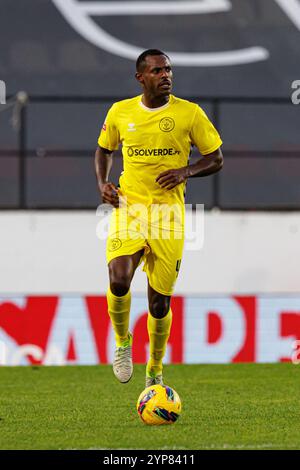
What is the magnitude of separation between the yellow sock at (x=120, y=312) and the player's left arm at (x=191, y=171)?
831mm

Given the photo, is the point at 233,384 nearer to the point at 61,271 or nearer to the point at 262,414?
the point at 262,414

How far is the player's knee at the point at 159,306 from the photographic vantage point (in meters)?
9.63

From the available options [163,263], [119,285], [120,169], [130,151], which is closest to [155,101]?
[130,151]

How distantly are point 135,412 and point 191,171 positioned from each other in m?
1.71

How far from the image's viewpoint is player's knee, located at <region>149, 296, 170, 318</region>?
31.6ft

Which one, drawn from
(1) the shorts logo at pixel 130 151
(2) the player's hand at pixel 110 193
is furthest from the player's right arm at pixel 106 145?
(1) the shorts logo at pixel 130 151

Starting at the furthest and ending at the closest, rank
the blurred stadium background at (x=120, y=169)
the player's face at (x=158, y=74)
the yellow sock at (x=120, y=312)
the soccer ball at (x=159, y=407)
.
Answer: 1. the blurred stadium background at (x=120, y=169)
2. the yellow sock at (x=120, y=312)
3. the player's face at (x=158, y=74)
4. the soccer ball at (x=159, y=407)

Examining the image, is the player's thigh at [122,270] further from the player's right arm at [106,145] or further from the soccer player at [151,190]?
the player's right arm at [106,145]

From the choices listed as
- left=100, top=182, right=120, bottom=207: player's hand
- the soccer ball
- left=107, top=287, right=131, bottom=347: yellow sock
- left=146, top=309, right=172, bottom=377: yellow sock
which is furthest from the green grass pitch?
left=100, top=182, right=120, bottom=207: player's hand

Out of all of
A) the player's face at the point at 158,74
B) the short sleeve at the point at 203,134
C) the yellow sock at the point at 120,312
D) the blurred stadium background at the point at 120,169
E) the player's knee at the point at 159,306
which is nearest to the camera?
the player's face at the point at 158,74

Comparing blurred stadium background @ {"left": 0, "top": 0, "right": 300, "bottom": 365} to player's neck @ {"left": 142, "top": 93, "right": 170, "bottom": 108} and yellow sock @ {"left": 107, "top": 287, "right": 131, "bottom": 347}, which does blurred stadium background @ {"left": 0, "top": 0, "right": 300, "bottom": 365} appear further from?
player's neck @ {"left": 142, "top": 93, "right": 170, "bottom": 108}

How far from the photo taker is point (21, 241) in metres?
16.2

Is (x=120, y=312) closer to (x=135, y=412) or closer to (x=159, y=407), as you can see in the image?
(x=135, y=412)

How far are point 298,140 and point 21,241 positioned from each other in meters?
9.43
